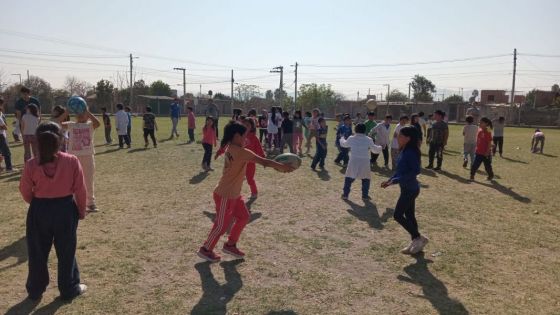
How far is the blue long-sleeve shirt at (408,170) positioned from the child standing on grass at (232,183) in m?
1.70

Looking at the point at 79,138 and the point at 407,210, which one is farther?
the point at 79,138

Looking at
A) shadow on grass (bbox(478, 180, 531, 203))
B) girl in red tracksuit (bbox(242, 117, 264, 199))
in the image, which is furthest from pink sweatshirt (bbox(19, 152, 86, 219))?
shadow on grass (bbox(478, 180, 531, 203))

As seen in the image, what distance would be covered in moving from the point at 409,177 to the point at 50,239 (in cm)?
450

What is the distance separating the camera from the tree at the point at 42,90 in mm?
59656


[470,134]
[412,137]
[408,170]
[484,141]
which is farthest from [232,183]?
[470,134]

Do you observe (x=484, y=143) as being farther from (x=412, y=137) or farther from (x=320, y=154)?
(x=412, y=137)

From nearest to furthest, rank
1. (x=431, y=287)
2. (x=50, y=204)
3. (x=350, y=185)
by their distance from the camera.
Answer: (x=50, y=204), (x=431, y=287), (x=350, y=185)

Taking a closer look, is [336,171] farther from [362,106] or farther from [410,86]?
[410,86]

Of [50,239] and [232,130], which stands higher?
[232,130]

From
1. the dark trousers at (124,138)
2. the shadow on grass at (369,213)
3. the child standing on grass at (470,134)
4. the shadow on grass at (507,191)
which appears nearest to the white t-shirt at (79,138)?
the shadow on grass at (369,213)

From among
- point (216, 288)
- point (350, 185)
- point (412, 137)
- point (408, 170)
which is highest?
point (412, 137)

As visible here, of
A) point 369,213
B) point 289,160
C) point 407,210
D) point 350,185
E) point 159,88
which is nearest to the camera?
point 289,160

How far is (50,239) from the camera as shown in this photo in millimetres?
4367

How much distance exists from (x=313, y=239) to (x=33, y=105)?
26.8 ft
